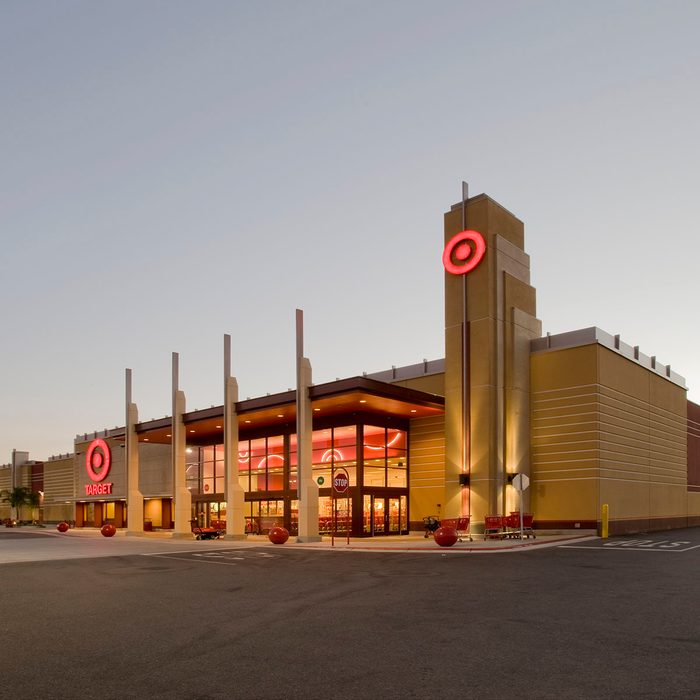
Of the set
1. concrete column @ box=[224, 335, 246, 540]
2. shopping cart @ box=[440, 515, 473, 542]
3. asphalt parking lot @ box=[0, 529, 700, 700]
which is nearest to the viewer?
asphalt parking lot @ box=[0, 529, 700, 700]

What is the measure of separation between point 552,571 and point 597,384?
64.8 ft

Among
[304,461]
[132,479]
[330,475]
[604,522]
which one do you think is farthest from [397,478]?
[132,479]

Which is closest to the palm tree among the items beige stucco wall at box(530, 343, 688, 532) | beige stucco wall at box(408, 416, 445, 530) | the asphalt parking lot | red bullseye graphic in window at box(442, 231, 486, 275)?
beige stucco wall at box(408, 416, 445, 530)

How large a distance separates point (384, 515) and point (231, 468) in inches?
370

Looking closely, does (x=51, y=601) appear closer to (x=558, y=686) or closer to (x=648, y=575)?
(x=558, y=686)

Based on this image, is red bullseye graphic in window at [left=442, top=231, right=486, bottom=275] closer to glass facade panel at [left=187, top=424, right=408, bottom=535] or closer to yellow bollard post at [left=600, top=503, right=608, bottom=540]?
glass facade panel at [left=187, top=424, right=408, bottom=535]

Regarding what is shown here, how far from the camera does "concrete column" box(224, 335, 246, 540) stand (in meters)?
39.5

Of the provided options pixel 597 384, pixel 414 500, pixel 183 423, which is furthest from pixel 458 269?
pixel 183 423

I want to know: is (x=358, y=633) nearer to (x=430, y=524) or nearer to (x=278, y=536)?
Result: (x=278, y=536)

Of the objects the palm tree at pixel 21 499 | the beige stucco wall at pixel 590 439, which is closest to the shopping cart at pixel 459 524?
the beige stucco wall at pixel 590 439

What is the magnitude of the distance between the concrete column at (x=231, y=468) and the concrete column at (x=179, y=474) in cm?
456

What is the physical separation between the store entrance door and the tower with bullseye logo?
430 cm

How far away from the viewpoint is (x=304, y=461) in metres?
Answer: 35.7

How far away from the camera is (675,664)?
27.3 feet
